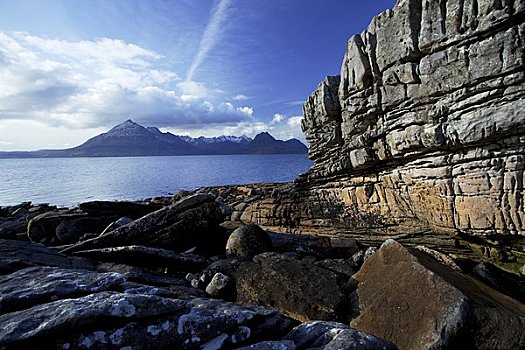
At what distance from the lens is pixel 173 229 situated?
41.9 feet

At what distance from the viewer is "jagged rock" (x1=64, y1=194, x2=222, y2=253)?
39.0ft

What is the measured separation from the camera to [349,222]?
16.1m

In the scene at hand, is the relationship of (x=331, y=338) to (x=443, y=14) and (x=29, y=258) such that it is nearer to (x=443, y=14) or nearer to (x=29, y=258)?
(x=29, y=258)

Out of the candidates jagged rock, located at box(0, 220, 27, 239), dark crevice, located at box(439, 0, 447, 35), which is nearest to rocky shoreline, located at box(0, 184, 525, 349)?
jagged rock, located at box(0, 220, 27, 239)

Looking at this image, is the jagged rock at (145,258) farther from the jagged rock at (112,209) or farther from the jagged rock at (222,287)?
the jagged rock at (112,209)

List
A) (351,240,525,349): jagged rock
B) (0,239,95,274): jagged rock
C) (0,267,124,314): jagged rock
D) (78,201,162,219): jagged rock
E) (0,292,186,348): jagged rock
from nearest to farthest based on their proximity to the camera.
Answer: (0,292,186,348): jagged rock, (0,267,124,314): jagged rock, (351,240,525,349): jagged rock, (0,239,95,274): jagged rock, (78,201,162,219): jagged rock

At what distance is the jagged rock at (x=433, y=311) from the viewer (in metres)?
6.00

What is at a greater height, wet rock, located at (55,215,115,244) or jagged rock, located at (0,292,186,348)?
jagged rock, located at (0,292,186,348)

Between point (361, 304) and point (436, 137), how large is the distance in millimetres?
7385

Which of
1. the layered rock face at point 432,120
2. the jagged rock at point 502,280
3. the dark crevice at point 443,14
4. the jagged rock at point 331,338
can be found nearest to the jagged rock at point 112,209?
the layered rock face at point 432,120

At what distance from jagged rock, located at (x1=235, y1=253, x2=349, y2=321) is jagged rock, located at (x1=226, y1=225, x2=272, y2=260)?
2.07m

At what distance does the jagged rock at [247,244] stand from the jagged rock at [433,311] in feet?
16.0

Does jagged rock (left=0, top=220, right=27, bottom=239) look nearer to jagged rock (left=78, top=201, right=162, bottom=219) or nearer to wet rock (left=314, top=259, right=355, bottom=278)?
jagged rock (left=78, top=201, right=162, bottom=219)

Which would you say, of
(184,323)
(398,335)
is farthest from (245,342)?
(398,335)
